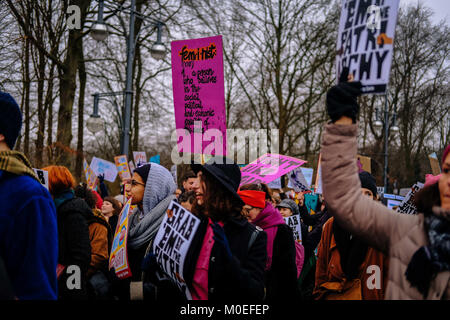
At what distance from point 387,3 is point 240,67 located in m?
20.7

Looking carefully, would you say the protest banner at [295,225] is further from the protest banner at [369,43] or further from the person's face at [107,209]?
the protest banner at [369,43]

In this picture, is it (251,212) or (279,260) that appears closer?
(279,260)

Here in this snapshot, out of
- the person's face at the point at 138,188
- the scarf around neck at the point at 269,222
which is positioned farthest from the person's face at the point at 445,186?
the person's face at the point at 138,188

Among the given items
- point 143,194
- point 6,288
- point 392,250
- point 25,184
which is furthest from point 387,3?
point 143,194

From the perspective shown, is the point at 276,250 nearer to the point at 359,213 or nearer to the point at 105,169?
the point at 359,213

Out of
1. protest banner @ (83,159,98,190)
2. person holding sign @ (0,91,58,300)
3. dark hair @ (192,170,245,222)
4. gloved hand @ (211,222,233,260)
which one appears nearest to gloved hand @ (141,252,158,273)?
dark hair @ (192,170,245,222)

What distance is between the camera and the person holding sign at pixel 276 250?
3.71 metres

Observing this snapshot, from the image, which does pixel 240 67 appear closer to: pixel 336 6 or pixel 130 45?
pixel 336 6

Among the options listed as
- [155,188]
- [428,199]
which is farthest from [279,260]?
[428,199]

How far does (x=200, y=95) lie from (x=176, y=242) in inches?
80.4

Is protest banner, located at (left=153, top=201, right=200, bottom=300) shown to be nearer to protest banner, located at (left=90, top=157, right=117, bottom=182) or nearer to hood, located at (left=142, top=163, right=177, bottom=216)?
hood, located at (left=142, top=163, right=177, bottom=216)

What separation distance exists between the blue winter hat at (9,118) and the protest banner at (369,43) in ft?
5.21

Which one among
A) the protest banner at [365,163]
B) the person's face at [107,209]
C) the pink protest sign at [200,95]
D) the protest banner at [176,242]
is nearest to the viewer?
the protest banner at [176,242]

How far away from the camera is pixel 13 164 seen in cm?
227
